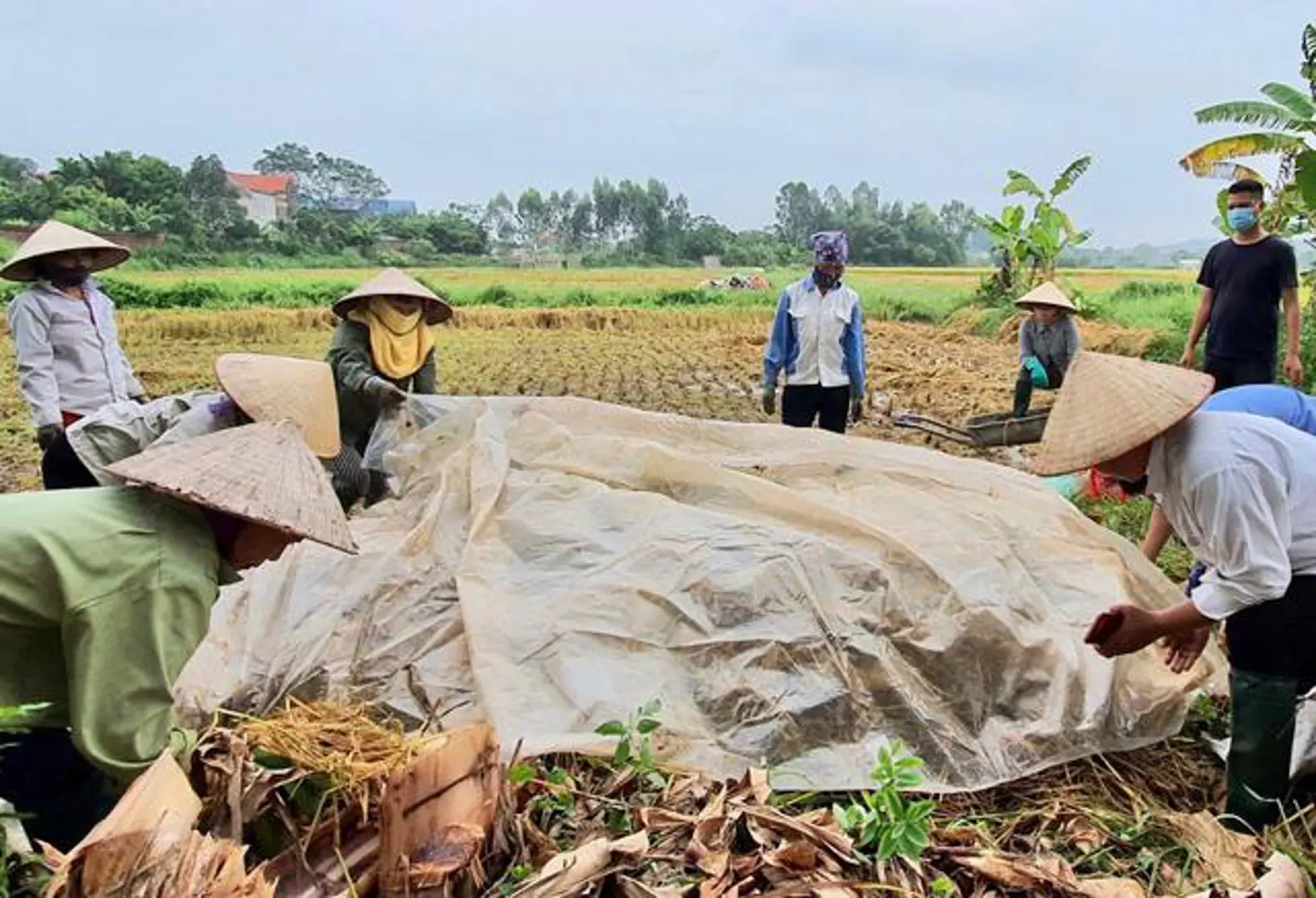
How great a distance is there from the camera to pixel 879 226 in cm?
5403

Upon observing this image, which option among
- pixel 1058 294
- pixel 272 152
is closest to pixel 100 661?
pixel 1058 294

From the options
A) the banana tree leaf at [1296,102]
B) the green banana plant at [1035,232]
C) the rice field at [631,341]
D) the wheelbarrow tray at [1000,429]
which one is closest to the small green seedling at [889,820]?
the wheelbarrow tray at [1000,429]

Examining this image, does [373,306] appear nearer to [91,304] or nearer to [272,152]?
[91,304]

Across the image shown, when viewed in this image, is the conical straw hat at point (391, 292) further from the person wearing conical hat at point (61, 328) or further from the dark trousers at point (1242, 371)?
the dark trousers at point (1242, 371)

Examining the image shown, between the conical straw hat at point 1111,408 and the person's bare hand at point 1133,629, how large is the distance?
355mm

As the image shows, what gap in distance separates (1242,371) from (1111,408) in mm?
3340

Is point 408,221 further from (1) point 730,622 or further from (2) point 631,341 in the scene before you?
(1) point 730,622

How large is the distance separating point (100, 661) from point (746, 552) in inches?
66.1

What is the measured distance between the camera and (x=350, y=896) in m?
1.67

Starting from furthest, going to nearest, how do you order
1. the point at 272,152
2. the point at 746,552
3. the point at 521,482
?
the point at 272,152 < the point at 521,482 < the point at 746,552

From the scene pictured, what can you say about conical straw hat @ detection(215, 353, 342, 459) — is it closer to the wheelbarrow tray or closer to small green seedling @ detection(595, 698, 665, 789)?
small green seedling @ detection(595, 698, 665, 789)

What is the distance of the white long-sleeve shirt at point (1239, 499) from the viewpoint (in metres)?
2.16

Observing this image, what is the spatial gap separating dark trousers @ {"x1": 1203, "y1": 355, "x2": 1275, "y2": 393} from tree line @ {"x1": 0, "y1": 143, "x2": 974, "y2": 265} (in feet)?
41.2

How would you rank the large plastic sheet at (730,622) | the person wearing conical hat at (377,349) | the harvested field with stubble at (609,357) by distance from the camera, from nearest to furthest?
the large plastic sheet at (730,622) < the person wearing conical hat at (377,349) < the harvested field with stubble at (609,357)
